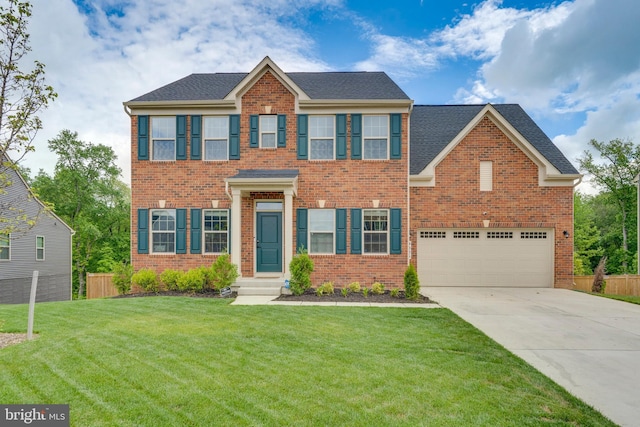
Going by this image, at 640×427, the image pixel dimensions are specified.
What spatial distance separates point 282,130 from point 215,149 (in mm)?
2377

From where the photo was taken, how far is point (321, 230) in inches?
457

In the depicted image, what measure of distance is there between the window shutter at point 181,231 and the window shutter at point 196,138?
6.28 ft

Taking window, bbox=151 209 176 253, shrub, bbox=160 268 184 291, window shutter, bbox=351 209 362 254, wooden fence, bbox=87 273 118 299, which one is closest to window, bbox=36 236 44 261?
wooden fence, bbox=87 273 118 299

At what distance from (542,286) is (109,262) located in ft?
92.0

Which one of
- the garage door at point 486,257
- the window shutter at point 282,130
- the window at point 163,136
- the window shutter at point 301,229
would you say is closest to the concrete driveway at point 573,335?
the garage door at point 486,257

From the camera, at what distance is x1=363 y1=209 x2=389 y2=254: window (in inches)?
453

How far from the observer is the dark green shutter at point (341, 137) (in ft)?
38.1

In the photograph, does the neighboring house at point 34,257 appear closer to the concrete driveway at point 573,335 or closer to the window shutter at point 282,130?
the window shutter at point 282,130

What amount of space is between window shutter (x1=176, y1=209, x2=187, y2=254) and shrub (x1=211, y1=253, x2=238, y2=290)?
6.36 feet

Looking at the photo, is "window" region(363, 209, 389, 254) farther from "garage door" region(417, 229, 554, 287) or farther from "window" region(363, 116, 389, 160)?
"garage door" region(417, 229, 554, 287)

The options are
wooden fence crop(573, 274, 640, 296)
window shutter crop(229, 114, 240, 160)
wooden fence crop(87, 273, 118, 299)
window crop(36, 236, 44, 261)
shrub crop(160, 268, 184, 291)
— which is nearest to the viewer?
shrub crop(160, 268, 184, 291)

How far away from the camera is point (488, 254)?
42.1ft

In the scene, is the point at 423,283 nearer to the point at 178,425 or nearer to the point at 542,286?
the point at 542,286

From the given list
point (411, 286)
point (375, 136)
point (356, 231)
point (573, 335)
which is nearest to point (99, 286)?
point (356, 231)
